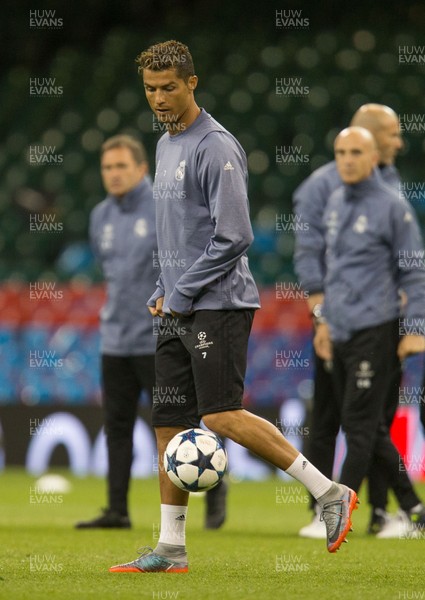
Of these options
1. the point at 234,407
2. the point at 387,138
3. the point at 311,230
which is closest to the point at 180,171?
the point at 234,407

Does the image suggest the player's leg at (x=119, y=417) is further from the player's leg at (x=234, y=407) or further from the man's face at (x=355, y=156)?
the player's leg at (x=234, y=407)

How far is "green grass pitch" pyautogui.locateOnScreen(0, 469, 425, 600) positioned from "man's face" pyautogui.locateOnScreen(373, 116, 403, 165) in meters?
2.17

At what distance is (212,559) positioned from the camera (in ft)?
17.0

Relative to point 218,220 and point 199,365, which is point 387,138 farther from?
point 199,365

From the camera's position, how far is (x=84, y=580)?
14.3 feet

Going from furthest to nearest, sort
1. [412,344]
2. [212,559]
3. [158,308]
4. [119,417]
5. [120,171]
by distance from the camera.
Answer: [120,171], [119,417], [412,344], [212,559], [158,308]

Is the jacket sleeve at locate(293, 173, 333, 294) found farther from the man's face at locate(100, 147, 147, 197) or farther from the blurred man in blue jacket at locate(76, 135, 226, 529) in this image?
the man's face at locate(100, 147, 147, 197)

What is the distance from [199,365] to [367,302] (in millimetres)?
2031

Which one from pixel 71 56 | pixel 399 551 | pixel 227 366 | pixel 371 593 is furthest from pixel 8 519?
pixel 71 56

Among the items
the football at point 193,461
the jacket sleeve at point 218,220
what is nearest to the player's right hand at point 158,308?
the jacket sleeve at point 218,220

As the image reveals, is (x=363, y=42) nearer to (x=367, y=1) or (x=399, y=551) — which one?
(x=367, y=1)

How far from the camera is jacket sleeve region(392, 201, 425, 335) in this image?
627cm

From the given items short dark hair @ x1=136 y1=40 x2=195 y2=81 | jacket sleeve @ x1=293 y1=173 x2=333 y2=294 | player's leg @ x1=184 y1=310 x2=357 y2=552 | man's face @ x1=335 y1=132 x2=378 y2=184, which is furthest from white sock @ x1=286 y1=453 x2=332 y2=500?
jacket sleeve @ x1=293 y1=173 x2=333 y2=294

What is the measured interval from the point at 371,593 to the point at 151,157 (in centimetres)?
1100
